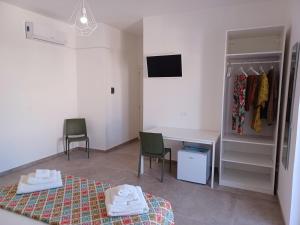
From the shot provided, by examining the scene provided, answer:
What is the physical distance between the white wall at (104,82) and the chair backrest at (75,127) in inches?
8.4

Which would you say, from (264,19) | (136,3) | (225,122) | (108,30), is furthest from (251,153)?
(108,30)

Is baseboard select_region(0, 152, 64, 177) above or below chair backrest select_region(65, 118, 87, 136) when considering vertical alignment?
below

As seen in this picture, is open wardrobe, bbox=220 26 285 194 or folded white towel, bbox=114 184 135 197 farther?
open wardrobe, bbox=220 26 285 194

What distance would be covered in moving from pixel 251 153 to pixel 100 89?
3.13 m

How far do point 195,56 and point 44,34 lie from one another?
2.73 metres

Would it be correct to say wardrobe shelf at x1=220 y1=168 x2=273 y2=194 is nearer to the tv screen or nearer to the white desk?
the white desk

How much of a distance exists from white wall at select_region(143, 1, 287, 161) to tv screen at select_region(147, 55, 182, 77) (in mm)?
97

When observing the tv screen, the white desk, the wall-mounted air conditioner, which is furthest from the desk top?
the wall-mounted air conditioner

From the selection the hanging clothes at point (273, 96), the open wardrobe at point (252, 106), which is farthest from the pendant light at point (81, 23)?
the hanging clothes at point (273, 96)

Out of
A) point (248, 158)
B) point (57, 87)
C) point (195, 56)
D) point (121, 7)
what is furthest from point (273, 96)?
point (57, 87)

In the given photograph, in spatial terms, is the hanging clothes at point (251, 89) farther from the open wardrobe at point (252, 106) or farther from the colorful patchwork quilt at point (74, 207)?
the colorful patchwork quilt at point (74, 207)

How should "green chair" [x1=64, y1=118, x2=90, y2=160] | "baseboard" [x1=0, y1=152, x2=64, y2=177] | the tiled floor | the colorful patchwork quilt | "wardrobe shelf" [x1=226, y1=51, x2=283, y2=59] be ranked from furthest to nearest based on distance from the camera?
"green chair" [x1=64, y1=118, x2=90, y2=160]
"baseboard" [x1=0, y1=152, x2=64, y2=177]
"wardrobe shelf" [x1=226, y1=51, x2=283, y2=59]
the tiled floor
the colorful patchwork quilt

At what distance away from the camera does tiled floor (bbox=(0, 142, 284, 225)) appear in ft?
8.25

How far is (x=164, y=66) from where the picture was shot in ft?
13.4
